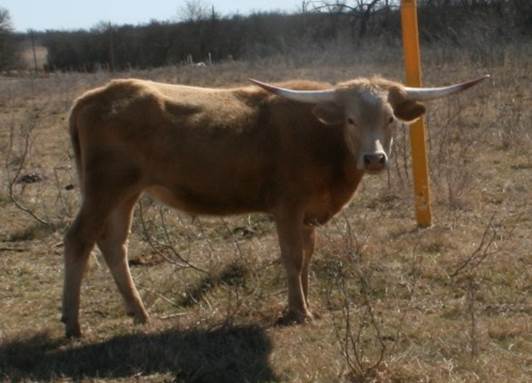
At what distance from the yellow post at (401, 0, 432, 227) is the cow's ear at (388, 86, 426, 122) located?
1.54 m

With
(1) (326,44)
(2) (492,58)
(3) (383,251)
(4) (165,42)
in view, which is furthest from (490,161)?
(4) (165,42)

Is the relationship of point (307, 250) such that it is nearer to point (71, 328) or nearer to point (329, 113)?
point (329, 113)

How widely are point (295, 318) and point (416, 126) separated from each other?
108 inches

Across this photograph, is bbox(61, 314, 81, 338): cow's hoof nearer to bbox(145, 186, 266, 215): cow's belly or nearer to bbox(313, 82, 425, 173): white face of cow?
bbox(145, 186, 266, 215): cow's belly

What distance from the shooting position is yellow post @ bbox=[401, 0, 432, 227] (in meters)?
7.47

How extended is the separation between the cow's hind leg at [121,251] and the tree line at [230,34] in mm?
20640

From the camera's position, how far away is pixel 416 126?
769 centimetres

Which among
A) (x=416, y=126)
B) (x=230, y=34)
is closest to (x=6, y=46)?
(x=230, y=34)

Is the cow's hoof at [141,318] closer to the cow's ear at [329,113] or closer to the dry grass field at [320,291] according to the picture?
the dry grass field at [320,291]

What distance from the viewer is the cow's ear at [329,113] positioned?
5668 millimetres

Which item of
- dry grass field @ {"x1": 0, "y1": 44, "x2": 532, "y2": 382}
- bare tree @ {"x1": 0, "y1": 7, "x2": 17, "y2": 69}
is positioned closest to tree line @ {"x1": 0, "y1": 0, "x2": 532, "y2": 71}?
bare tree @ {"x1": 0, "y1": 7, "x2": 17, "y2": 69}

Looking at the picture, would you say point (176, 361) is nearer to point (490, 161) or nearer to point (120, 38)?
point (490, 161)

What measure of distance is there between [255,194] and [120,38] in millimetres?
34521

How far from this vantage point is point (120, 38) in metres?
39.0
